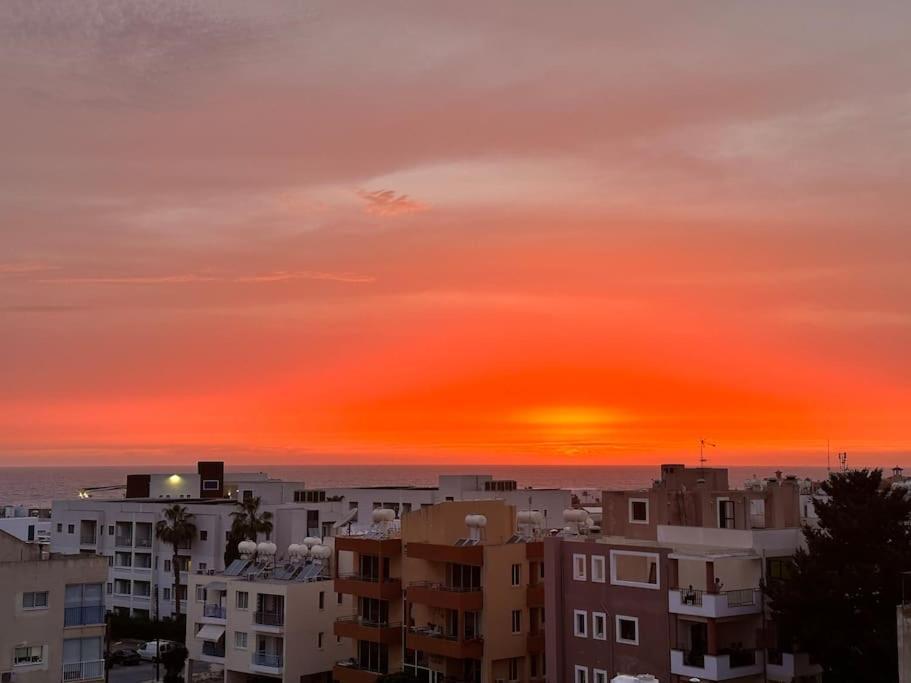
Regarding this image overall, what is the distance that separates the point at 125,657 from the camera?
88.9m

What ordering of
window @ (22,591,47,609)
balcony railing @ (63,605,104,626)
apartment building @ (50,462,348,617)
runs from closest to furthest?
window @ (22,591,47,609) < balcony railing @ (63,605,104,626) < apartment building @ (50,462,348,617)

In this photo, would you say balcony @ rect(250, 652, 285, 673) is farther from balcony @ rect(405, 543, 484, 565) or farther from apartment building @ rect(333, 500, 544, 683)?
balcony @ rect(405, 543, 484, 565)

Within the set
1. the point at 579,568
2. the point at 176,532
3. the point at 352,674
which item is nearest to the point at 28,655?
the point at 352,674

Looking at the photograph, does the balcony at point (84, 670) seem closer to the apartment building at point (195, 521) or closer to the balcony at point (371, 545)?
the balcony at point (371, 545)

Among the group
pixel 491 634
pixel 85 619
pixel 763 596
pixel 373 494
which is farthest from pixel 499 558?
pixel 373 494

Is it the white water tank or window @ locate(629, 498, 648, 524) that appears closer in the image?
window @ locate(629, 498, 648, 524)

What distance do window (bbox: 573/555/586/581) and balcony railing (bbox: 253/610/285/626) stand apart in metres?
21.3

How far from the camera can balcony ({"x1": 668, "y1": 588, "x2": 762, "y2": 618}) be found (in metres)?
51.5

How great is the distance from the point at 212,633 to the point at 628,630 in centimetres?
3134

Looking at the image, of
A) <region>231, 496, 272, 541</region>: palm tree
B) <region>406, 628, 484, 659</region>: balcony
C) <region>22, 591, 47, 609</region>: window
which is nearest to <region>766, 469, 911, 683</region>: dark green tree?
<region>406, 628, 484, 659</region>: balcony

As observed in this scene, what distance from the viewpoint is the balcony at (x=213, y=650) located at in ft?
244

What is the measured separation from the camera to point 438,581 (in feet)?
211

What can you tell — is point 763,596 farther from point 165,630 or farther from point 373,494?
point 373,494

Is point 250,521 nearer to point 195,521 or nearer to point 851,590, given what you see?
point 195,521
